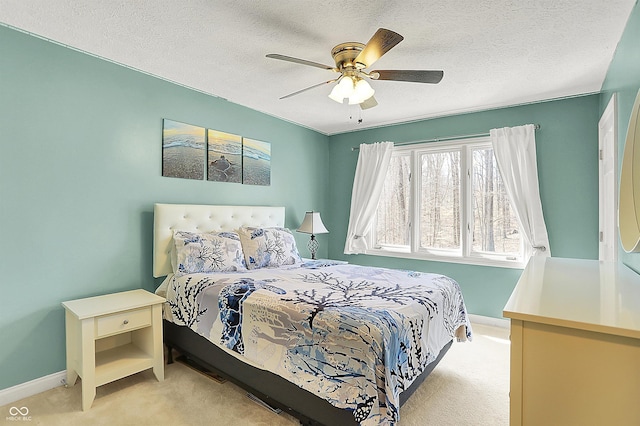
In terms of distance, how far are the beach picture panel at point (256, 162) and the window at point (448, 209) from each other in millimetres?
1763

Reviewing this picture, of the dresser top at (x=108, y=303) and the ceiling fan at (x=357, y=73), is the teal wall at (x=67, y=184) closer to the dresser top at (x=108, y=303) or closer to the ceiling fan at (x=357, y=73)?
the dresser top at (x=108, y=303)

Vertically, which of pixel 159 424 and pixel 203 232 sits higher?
pixel 203 232

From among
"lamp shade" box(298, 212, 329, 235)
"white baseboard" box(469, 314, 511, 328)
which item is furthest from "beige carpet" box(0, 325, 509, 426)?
"lamp shade" box(298, 212, 329, 235)

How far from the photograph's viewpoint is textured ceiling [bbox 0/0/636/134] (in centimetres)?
189

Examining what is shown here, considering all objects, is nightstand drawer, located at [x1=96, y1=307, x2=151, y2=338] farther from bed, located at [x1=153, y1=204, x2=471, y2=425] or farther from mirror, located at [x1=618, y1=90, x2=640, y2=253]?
mirror, located at [x1=618, y1=90, x2=640, y2=253]

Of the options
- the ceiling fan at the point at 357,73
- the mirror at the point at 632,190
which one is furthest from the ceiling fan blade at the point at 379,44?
the mirror at the point at 632,190

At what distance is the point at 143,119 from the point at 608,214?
4.27m

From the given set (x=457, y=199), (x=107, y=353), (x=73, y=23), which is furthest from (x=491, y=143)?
(x=107, y=353)

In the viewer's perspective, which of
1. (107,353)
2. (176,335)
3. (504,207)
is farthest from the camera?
(504,207)

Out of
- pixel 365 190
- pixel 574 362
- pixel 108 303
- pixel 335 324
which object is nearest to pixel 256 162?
pixel 365 190

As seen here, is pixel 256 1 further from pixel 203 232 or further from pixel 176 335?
pixel 176 335

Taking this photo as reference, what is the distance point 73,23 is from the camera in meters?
2.09

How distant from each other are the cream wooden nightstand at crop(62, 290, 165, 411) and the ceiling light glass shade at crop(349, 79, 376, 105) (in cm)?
221

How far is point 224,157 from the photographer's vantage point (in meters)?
3.53
